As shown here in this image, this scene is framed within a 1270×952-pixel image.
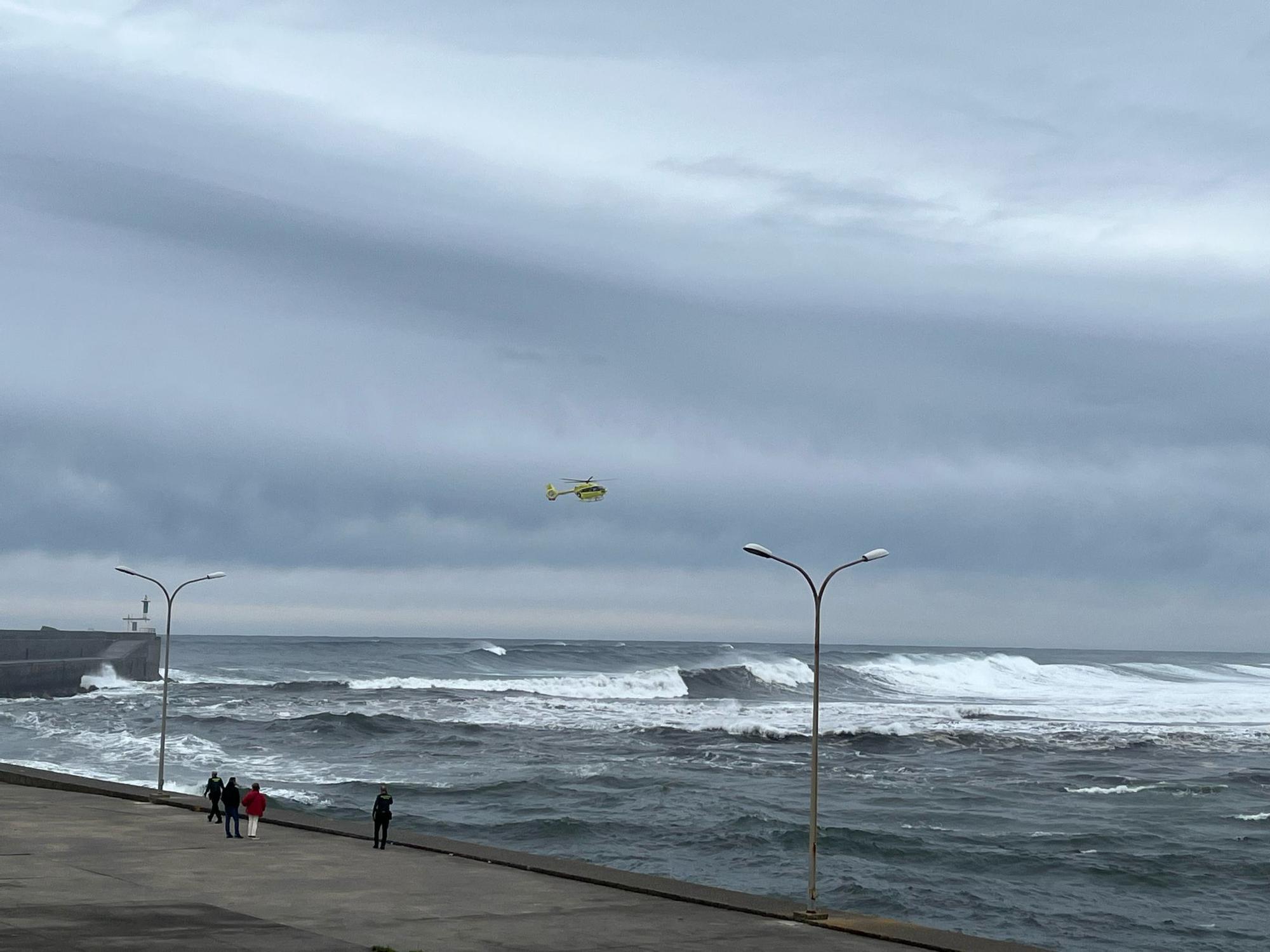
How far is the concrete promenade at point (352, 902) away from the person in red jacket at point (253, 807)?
0.34 m

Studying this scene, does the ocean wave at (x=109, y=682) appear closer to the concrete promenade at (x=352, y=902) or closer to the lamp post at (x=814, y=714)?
the concrete promenade at (x=352, y=902)

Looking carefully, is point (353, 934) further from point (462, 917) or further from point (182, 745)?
point (182, 745)

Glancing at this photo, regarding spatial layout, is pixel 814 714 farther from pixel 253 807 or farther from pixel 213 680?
pixel 213 680

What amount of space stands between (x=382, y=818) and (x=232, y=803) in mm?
3417

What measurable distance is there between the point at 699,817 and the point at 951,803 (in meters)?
8.08

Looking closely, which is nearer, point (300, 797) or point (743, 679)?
point (300, 797)

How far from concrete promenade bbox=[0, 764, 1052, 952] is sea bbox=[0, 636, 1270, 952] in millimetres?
5733

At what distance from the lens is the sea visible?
27891mm

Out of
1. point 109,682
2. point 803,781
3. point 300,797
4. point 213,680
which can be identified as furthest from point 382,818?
point 213,680

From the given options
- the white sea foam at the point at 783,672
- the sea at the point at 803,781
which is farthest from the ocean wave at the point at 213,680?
the white sea foam at the point at 783,672


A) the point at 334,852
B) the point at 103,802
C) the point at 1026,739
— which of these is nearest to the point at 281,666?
the point at 1026,739

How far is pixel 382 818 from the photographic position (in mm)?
A: 25891

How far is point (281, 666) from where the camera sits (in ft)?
449

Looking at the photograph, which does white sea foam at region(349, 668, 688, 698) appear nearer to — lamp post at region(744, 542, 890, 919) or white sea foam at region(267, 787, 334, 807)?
white sea foam at region(267, 787, 334, 807)
